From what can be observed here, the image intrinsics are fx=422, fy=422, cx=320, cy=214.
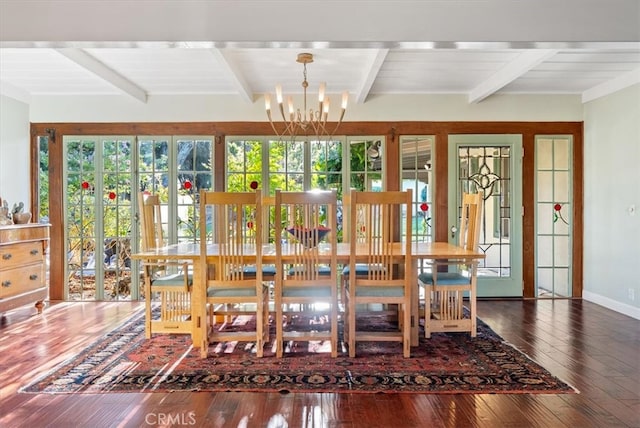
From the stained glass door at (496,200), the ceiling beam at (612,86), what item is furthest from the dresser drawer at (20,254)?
the ceiling beam at (612,86)

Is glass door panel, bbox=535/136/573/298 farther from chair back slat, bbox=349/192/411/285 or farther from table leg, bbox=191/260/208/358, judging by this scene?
table leg, bbox=191/260/208/358

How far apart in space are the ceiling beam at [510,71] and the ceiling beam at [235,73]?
100 inches

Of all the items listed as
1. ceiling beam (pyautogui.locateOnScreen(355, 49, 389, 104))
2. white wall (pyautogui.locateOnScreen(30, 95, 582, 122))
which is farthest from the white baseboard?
ceiling beam (pyautogui.locateOnScreen(355, 49, 389, 104))

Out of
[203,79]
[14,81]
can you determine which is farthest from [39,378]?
[14,81]

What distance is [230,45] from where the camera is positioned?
2.62m

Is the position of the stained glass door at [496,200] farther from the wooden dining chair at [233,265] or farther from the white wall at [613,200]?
the wooden dining chair at [233,265]

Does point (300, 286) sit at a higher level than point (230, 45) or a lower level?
lower

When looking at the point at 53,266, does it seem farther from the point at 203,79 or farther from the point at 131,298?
the point at 203,79

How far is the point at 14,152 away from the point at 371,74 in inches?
158

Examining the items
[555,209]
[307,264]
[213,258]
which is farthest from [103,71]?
[555,209]

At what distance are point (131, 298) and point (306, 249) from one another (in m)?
3.04

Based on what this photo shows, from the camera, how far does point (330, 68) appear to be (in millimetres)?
4125

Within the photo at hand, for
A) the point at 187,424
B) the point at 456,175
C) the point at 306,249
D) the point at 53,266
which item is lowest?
the point at 187,424

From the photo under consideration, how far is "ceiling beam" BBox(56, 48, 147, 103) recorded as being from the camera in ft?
11.4
